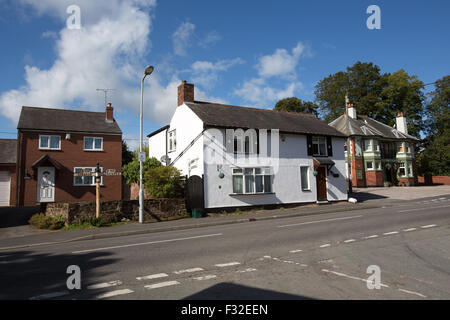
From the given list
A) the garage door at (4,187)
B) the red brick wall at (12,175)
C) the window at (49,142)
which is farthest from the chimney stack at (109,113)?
the garage door at (4,187)

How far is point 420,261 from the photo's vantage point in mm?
6512

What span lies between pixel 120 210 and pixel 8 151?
2003cm

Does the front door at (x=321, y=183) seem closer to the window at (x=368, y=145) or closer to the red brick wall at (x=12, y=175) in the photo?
the window at (x=368, y=145)

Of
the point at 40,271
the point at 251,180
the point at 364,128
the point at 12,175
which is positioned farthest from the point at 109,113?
the point at 364,128

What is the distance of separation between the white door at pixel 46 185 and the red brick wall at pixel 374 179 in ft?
124

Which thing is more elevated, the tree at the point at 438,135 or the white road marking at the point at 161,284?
the tree at the point at 438,135

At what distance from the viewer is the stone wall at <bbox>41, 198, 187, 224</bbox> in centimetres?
1464

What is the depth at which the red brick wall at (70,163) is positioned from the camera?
24.7 m

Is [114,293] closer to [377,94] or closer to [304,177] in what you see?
[304,177]

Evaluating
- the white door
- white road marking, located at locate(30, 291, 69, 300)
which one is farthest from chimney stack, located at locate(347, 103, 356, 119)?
white road marking, located at locate(30, 291, 69, 300)

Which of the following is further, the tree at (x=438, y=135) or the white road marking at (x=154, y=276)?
the tree at (x=438, y=135)

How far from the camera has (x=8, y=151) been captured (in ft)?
92.9

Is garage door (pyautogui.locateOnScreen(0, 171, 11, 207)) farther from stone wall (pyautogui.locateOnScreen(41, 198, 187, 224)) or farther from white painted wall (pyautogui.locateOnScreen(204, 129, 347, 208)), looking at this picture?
white painted wall (pyautogui.locateOnScreen(204, 129, 347, 208))
